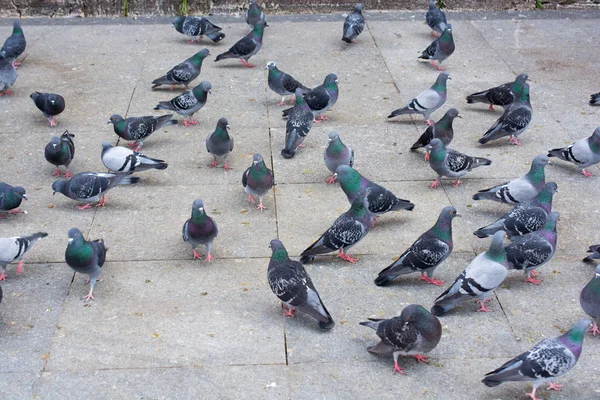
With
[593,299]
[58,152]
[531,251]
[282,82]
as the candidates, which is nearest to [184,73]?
[282,82]

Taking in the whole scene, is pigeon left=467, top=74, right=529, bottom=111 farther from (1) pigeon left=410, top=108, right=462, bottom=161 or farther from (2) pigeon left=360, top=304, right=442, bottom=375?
(2) pigeon left=360, top=304, right=442, bottom=375

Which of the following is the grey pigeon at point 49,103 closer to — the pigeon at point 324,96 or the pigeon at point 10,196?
the pigeon at point 10,196

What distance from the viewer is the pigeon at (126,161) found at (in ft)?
27.8

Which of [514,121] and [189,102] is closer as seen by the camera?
[514,121]

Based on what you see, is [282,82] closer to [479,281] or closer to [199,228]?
[199,228]

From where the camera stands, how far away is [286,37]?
43.3ft

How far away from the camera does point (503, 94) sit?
10211 millimetres

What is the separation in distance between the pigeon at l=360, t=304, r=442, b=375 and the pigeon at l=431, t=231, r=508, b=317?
0.61 m

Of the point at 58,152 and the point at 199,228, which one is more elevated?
the point at 199,228

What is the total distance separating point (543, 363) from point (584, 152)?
4.02 m

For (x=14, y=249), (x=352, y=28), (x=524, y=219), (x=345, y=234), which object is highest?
(x=524, y=219)

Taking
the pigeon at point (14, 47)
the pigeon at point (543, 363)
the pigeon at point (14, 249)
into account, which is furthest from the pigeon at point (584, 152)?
the pigeon at point (14, 47)

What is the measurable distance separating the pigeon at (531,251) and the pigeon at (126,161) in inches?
154

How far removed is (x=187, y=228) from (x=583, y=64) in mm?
7719
